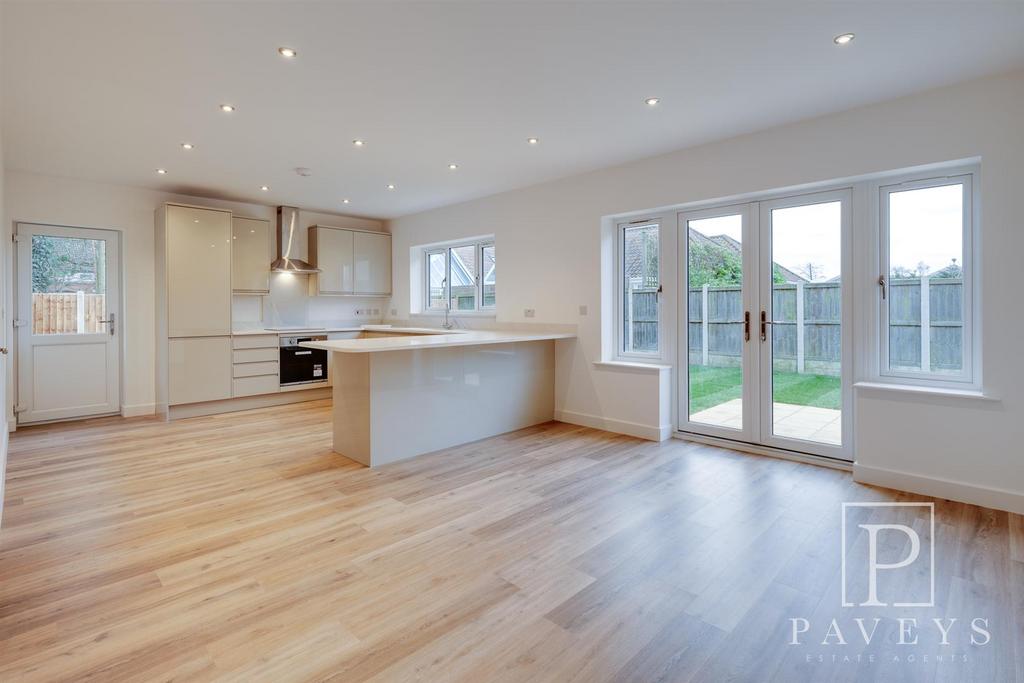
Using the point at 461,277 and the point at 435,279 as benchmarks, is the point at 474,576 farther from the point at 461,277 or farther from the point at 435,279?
the point at 435,279

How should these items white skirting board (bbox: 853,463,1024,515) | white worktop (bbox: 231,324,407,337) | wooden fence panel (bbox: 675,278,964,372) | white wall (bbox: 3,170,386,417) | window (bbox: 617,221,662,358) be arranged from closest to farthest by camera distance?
1. white skirting board (bbox: 853,463,1024,515)
2. wooden fence panel (bbox: 675,278,964,372)
3. window (bbox: 617,221,662,358)
4. white wall (bbox: 3,170,386,417)
5. white worktop (bbox: 231,324,407,337)

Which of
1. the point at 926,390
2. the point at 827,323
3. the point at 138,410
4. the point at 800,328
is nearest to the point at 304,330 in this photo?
the point at 138,410

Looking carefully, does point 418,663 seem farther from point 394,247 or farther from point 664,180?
point 394,247

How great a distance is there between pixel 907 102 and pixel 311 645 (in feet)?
14.3

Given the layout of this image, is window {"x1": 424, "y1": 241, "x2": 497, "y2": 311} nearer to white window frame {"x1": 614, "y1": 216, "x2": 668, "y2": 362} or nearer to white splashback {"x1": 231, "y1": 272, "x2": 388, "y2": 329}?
white splashback {"x1": 231, "y1": 272, "x2": 388, "y2": 329}

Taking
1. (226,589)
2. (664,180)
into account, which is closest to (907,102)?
(664,180)

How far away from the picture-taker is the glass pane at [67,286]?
16.6ft

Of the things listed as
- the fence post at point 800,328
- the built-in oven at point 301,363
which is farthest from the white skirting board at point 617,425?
the built-in oven at point 301,363

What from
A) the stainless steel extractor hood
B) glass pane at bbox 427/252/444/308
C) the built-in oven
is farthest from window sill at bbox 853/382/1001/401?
the stainless steel extractor hood

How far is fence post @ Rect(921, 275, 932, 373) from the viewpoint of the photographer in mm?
3309

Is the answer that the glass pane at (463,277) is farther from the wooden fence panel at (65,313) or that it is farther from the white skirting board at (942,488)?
the white skirting board at (942,488)

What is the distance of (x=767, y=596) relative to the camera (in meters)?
2.04

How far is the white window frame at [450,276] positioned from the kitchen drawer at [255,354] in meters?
2.03

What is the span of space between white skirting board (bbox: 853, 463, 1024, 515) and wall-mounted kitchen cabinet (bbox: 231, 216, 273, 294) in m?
6.28
